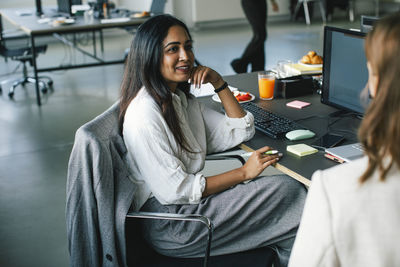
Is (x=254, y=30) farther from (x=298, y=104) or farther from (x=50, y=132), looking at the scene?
(x=298, y=104)

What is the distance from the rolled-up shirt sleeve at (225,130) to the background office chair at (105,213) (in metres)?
0.46

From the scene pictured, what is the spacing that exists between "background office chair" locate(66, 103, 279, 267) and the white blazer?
2.13ft

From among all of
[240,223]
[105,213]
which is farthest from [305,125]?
[105,213]

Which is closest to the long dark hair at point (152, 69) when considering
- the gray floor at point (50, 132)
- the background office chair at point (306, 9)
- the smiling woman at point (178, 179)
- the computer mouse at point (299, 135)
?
the smiling woman at point (178, 179)

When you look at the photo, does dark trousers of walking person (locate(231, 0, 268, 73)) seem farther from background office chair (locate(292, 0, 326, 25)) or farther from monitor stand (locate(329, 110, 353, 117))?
background office chair (locate(292, 0, 326, 25))

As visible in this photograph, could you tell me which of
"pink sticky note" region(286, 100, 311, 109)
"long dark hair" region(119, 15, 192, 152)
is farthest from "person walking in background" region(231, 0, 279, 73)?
"long dark hair" region(119, 15, 192, 152)

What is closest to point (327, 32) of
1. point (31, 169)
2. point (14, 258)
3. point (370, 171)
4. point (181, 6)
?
point (370, 171)

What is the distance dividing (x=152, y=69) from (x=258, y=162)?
1.60ft

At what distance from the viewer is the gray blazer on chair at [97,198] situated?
1.58 meters

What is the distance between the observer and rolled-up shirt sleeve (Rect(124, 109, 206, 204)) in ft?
5.52

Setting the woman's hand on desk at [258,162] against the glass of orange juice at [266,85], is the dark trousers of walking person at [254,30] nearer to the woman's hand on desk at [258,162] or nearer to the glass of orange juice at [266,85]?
the glass of orange juice at [266,85]

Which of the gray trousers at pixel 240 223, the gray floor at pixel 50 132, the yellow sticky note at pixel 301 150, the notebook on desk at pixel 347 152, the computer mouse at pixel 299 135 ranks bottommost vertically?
the gray floor at pixel 50 132

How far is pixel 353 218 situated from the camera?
93 centimetres

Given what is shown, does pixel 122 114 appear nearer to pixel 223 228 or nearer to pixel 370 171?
pixel 223 228
